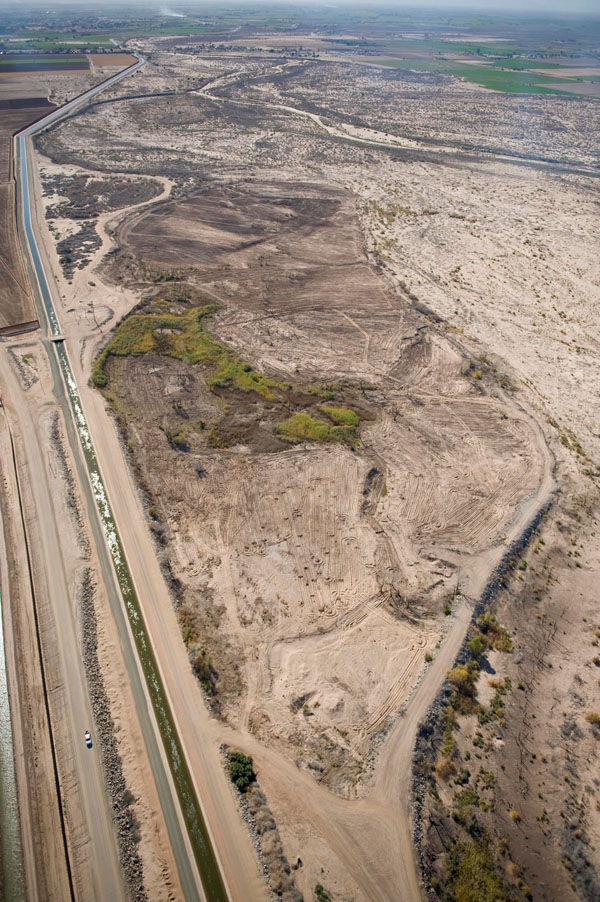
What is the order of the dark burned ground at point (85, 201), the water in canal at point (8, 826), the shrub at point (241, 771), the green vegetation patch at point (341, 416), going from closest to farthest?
1. the water in canal at point (8, 826)
2. the shrub at point (241, 771)
3. the green vegetation patch at point (341, 416)
4. the dark burned ground at point (85, 201)

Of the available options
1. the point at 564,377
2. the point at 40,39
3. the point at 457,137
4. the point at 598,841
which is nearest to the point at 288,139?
the point at 457,137

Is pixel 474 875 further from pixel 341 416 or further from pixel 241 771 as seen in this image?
pixel 341 416

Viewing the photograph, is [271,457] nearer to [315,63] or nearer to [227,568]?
[227,568]

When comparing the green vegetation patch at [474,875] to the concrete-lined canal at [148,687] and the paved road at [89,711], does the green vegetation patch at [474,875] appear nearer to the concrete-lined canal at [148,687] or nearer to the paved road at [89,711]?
the concrete-lined canal at [148,687]

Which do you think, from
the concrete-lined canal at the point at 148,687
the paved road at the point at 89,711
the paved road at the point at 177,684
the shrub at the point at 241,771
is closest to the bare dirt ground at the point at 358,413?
the shrub at the point at 241,771

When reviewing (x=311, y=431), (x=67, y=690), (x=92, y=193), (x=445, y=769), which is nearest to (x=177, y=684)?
(x=67, y=690)

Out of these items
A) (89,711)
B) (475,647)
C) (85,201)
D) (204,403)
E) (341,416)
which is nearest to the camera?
(89,711)
